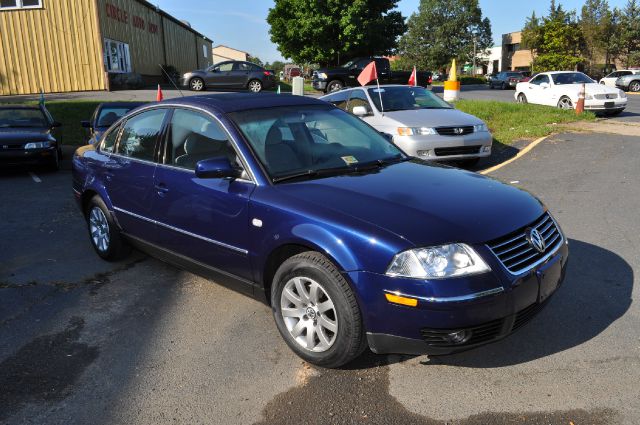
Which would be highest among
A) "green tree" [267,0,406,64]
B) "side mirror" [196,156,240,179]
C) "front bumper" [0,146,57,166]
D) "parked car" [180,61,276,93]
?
"green tree" [267,0,406,64]

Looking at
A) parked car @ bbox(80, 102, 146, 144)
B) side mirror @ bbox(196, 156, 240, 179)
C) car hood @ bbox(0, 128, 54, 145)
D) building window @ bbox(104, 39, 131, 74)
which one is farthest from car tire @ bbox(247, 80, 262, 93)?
side mirror @ bbox(196, 156, 240, 179)

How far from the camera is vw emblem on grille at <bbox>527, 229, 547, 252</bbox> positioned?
314 centimetres

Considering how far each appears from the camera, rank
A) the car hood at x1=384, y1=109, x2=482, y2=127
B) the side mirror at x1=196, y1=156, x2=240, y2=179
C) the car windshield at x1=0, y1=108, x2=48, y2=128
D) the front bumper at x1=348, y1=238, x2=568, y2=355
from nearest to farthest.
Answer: the front bumper at x1=348, y1=238, x2=568, y2=355 → the side mirror at x1=196, y1=156, x2=240, y2=179 → the car hood at x1=384, y1=109, x2=482, y2=127 → the car windshield at x1=0, y1=108, x2=48, y2=128

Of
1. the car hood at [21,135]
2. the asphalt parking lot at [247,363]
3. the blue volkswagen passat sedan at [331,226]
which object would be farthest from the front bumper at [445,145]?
the car hood at [21,135]

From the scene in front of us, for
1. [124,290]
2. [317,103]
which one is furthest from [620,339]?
[124,290]

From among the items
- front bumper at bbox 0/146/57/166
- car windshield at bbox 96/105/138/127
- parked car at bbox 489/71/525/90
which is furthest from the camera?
parked car at bbox 489/71/525/90

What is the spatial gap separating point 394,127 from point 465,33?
78698 millimetres

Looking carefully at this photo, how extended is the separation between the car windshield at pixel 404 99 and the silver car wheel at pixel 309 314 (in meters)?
6.98

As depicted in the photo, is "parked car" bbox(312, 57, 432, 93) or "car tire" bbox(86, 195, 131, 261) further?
"parked car" bbox(312, 57, 432, 93)

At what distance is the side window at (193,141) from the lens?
3924mm

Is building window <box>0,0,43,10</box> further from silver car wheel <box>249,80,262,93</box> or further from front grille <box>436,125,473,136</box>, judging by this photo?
front grille <box>436,125,473,136</box>

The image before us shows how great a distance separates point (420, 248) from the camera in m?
2.82

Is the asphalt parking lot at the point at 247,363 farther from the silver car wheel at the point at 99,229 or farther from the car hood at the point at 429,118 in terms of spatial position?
the car hood at the point at 429,118

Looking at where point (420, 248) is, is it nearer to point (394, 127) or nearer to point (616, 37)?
point (394, 127)
